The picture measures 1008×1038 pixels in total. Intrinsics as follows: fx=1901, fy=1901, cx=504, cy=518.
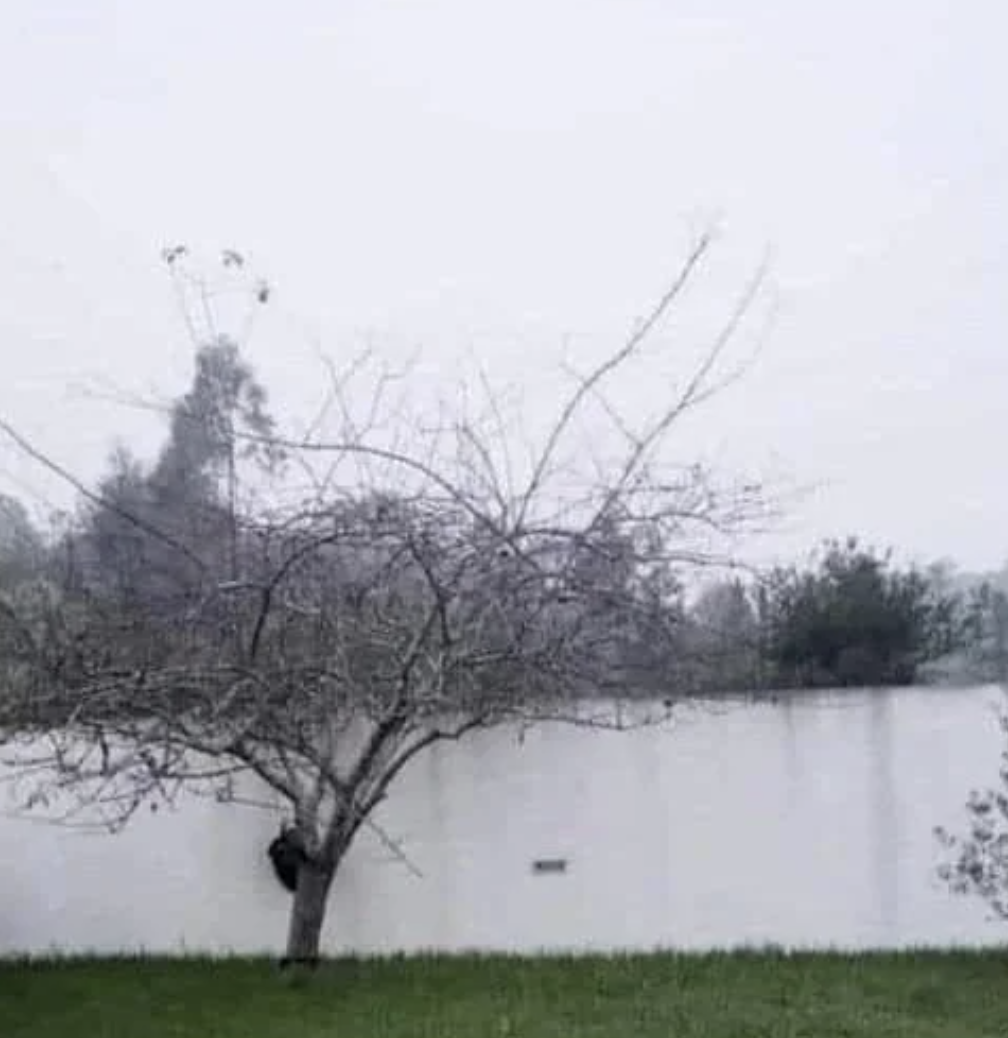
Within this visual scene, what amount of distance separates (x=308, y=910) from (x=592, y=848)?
5.15 ft

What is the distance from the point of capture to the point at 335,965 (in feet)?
30.7

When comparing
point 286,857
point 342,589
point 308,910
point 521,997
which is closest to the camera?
point 521,997

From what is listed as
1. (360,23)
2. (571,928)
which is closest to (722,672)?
(571,928)

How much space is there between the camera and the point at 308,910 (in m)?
8.97

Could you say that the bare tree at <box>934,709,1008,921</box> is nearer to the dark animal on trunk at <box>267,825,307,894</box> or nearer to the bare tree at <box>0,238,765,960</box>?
the bare tree at <box>0,238,765,960</box>

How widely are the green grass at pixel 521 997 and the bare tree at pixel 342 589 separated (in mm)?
525

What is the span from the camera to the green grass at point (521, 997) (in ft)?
25.7

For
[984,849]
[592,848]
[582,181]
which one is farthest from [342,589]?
[984,849]

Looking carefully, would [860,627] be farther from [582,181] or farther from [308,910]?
[308,910]

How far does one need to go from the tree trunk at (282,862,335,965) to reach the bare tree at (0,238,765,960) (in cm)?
1

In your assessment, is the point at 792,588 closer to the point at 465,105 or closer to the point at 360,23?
the point at 465,105

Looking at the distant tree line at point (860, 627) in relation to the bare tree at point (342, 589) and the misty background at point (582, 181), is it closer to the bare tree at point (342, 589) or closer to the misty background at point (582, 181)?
the misty background at point (582, 181)

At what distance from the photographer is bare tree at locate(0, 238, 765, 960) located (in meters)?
8.45

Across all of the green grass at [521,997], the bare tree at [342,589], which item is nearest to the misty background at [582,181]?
the bare tree at [342,589]
